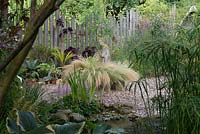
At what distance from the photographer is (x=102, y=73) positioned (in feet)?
24.7

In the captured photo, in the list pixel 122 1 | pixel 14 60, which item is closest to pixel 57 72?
pixel 14 60

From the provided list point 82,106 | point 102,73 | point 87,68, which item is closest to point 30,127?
point 82,106

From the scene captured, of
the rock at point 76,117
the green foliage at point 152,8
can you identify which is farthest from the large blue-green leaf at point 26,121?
the green foliage at point 152,8

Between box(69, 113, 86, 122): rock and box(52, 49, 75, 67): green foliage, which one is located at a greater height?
box(52, 49, 75, 67): green foliage

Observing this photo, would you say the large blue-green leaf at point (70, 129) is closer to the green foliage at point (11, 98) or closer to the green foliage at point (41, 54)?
the green foliage at point (11, 98)

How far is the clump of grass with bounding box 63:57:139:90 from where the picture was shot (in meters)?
Result: 7.38

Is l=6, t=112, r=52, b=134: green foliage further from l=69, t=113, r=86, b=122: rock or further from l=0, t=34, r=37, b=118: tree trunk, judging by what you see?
l=69, t=113, r=86, b=122: rock

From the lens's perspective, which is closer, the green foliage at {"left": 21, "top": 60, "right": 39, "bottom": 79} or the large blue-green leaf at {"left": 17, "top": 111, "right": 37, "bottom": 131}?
the large blue-green leaf at {"left": 17, "top": 111, "right": 37, "bottom": 131}

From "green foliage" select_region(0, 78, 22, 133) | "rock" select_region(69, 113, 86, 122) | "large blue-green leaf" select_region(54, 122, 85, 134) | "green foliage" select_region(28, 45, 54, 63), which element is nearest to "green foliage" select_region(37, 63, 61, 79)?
"green foliage" select_region(28, 45, 54, 63)

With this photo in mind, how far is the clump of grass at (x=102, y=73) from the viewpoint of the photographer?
7.38 meters

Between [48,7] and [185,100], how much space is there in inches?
54.4

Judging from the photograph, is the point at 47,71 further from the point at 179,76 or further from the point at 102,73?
the point at 179,76

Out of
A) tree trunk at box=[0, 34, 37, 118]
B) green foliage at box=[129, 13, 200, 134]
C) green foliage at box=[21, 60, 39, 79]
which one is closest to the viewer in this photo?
tree trunk at box=[0, 34, 37, 118]

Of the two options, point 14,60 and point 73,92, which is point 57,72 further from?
point 14,60
